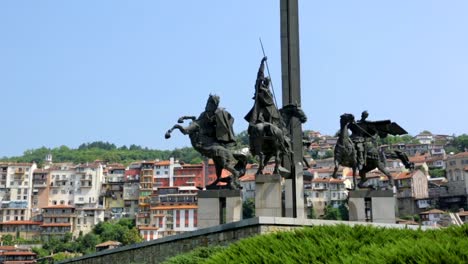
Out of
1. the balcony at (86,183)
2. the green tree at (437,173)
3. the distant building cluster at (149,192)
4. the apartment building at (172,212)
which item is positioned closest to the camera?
the apartment building at (172,212)

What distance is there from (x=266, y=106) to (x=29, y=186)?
95.9 m

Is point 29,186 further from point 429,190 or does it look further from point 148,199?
point 429,190

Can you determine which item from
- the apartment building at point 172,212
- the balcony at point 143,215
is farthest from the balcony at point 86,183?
the apartment building at point 172,212

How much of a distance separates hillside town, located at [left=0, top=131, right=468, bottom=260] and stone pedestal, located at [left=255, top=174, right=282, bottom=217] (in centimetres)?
6283

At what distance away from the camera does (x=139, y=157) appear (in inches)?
5906

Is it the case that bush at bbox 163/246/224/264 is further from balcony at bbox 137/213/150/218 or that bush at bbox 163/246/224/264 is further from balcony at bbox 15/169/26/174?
balcony at bbox 15/169/26/174

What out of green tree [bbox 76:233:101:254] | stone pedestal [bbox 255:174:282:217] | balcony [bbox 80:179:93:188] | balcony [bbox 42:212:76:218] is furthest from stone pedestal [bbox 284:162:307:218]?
balcony [bbox 80:179:93:188]

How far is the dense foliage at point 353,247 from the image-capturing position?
7.25 metres

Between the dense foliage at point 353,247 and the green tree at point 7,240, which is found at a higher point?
the dense foliage at point 353,247

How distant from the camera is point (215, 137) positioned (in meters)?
16.4

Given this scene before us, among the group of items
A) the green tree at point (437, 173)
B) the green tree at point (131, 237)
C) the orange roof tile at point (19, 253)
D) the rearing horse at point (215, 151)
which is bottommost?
the orange roof tile at point (19, 253)

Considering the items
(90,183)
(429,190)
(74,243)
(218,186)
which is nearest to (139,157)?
(90,183)

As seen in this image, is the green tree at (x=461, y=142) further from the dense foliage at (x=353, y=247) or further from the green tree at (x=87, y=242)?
the dense foliage at (x=353, y=247)

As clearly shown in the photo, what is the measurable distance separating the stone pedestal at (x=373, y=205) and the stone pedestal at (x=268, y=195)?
2669 millimetres
